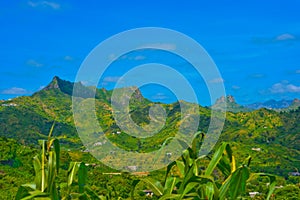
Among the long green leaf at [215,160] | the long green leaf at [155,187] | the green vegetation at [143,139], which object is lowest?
the long green leaf at [155,187]

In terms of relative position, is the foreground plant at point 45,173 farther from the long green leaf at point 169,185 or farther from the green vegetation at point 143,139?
the green vegetation at point 143,139

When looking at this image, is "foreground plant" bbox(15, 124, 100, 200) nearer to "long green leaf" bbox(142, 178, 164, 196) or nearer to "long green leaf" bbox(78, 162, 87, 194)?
"long green leaf" bbox(78, 162, 87, 194)

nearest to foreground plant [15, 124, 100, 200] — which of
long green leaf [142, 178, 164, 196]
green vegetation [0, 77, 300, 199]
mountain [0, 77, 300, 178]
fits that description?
long green leaf [142, 178, 164, 196]

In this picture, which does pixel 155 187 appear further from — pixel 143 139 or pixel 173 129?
pixel 143 139

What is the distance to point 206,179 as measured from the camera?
4.44 feet

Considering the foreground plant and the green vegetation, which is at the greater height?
the green vegetation

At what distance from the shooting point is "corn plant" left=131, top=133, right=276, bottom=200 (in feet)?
4.29

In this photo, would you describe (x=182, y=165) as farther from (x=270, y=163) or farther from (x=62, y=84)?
(x=62, y=84)

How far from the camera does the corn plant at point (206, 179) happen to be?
1.31 metres

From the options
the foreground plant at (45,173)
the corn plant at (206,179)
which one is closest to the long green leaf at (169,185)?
the corn plant at (206,179)

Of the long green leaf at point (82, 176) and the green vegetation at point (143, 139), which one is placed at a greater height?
the green vegetation at point (143, 139)

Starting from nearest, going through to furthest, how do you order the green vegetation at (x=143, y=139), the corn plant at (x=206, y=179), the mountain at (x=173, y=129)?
the corn plant at (x=206, y=179), the green vegetation at (x=143, y=139), the mountain at (x=173, y=129)

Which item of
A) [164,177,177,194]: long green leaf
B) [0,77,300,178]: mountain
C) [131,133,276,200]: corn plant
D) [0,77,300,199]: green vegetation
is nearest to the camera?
[131,133,276,200]: corn plant

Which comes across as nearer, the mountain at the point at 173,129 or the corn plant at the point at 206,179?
the corn plant at the point at 206,179
